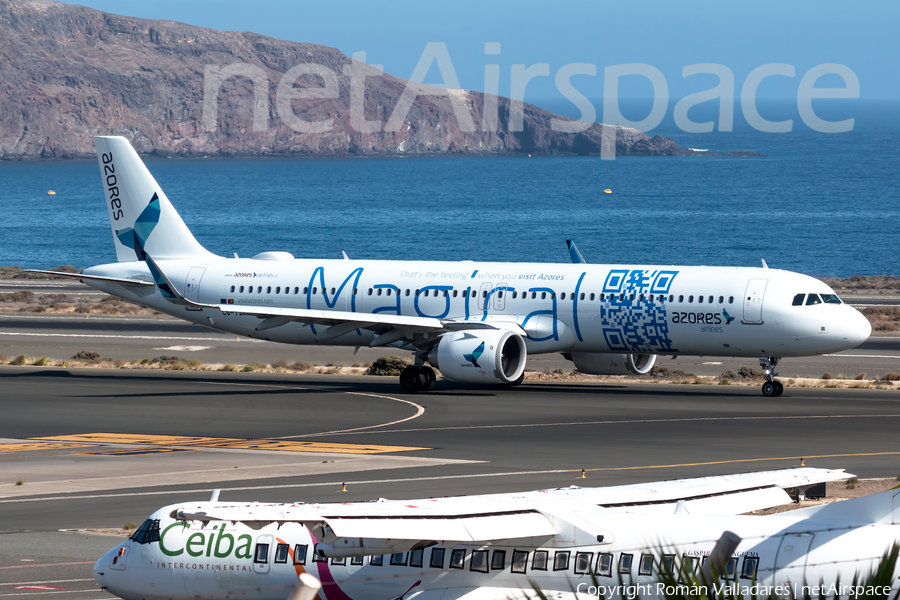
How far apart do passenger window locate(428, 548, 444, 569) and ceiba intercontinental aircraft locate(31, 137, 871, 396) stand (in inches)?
1077

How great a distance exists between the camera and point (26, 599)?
16469mm

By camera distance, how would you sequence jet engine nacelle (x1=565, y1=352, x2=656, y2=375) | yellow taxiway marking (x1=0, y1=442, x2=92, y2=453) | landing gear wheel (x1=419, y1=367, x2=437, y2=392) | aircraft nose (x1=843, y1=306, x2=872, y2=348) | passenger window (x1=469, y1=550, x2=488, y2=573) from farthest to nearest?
landing gear wheel (x1=419, y1=367, x2=437, y2=392) → jet engine nacelle (x1=565, y1=352, x2=656, y2=375) → aircraft nose (x1=843, y1=306, x2=872, y2=348) → yellow taxiway marking (x1=0, y1=442, x2=92, y2=453) → passenger window (x1=469, y1=550, x2=488, y2=573)

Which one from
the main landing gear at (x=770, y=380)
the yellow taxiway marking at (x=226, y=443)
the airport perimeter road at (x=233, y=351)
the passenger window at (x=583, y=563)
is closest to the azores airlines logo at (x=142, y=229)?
the airport perimeter road at (x=233, y=351)

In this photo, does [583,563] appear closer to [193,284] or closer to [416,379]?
[416,379]

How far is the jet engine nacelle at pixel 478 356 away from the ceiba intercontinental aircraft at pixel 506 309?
4 cm

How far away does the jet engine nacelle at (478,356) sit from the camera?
4006 cm

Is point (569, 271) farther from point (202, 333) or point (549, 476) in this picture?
point (202, 333)

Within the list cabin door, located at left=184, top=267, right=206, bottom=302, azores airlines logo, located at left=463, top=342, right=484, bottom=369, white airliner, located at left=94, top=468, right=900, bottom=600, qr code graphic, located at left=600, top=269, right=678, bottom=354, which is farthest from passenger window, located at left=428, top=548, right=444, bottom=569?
cabin door, located at left=184, top=267, right=206, bottom=302

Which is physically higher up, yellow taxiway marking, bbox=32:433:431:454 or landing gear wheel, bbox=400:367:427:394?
landing gear wheel, bbox=400:367:427:394

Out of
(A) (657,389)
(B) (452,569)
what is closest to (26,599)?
(B) (452,569)

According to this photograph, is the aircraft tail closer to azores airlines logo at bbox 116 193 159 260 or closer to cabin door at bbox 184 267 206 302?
azores airlines logo at bbox 116 193 159 260

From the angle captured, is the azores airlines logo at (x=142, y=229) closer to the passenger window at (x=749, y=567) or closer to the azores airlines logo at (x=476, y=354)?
the azores airlines logo at (x=476, y=354)

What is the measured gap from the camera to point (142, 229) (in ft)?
162

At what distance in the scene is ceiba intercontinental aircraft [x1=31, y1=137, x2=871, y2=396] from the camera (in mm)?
39406
